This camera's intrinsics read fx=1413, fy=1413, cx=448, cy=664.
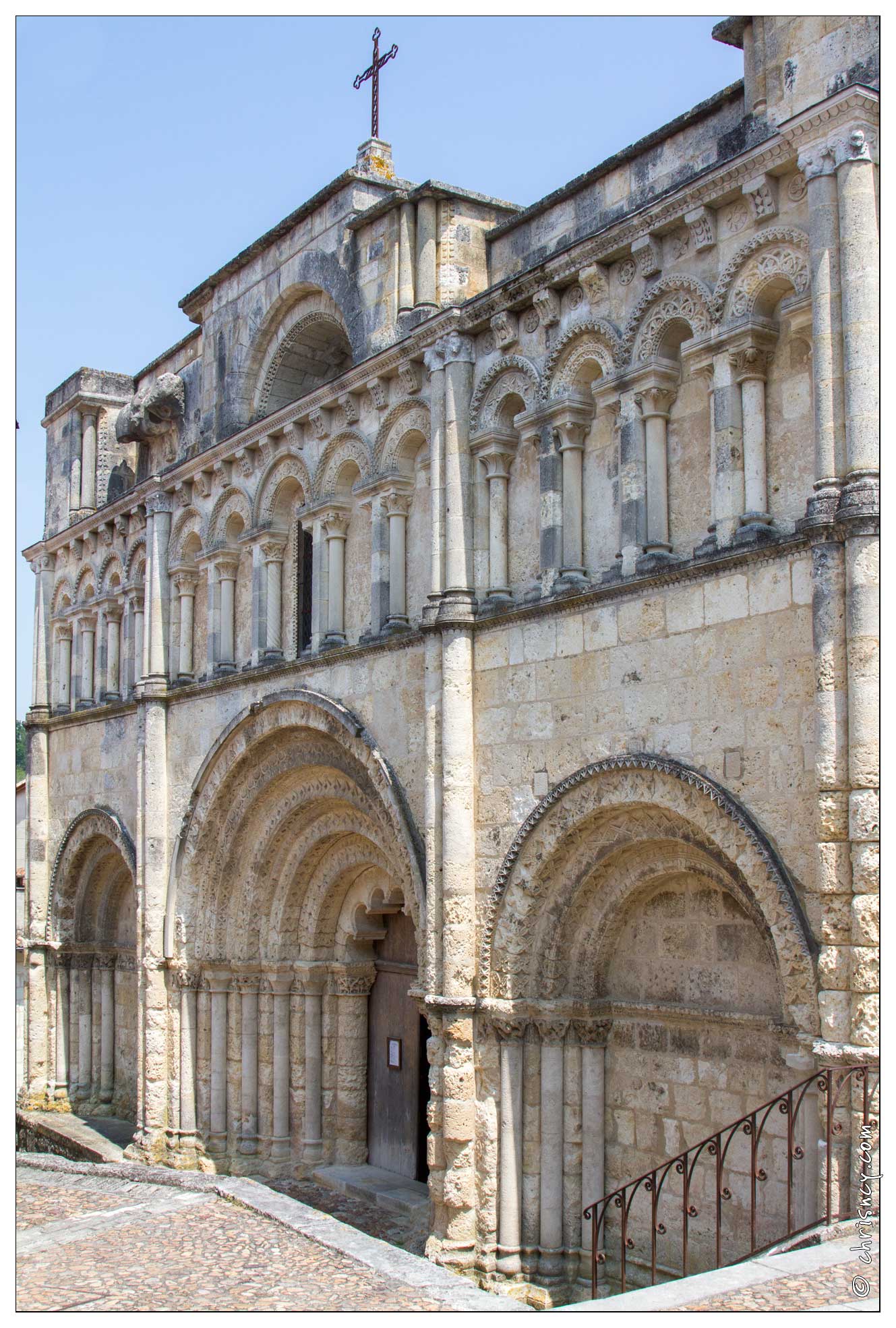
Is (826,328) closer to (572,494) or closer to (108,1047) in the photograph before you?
(572,494)

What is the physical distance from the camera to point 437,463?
10328 mm

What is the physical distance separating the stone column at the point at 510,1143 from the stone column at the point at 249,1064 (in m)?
4.57

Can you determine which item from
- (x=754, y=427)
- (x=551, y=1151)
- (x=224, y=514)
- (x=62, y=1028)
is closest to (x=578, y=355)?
(x=754, y=427)

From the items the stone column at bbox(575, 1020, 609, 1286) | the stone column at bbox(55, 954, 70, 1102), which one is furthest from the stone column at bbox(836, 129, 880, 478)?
the stone column at bbox(55, 954, 70, 1102)

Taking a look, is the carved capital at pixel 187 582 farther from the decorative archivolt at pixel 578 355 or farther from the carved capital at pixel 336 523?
the decorative archivolt at pixel 578 355

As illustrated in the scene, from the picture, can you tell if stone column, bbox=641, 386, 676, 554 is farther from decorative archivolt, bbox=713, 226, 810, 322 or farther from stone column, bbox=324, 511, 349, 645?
stone column, bbox=324, 511, 349, 645

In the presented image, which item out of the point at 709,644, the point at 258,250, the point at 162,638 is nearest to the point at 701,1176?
the point at 709,644

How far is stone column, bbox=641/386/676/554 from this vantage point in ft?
28.3

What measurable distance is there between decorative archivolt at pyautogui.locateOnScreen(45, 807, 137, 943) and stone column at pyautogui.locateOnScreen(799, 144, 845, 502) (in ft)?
33.4

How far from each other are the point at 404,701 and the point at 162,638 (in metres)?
4.72

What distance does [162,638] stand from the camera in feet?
48.2

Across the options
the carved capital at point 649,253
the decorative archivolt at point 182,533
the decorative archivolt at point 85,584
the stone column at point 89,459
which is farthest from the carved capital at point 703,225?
the stone column at point 89,459

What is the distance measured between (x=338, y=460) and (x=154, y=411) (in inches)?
160
